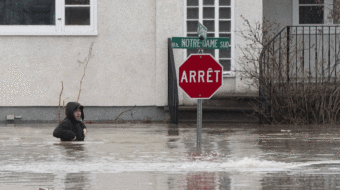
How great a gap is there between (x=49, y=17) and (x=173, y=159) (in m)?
9.19

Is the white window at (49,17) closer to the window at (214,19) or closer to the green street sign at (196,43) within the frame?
the window at (214,19)

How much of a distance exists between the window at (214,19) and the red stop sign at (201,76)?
21.8 ft

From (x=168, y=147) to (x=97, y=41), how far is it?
6875mm

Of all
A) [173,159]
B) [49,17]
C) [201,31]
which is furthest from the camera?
[49,17]

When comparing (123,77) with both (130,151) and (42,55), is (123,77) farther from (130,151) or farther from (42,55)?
(130,151)

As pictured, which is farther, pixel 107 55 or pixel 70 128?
pixel 107 55

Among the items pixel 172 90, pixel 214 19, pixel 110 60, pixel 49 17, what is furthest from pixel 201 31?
pixel 49 17

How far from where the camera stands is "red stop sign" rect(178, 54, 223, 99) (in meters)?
11.2

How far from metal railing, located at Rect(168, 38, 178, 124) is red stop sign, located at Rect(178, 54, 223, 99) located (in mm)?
4869

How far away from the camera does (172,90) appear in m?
16.8

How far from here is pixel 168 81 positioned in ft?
58.3

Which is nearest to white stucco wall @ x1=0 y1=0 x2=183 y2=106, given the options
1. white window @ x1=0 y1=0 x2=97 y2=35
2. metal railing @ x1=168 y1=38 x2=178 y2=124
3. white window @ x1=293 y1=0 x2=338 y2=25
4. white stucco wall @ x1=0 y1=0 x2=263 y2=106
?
white stucco wall @ x1=0 y1=0 x2=263 y2=106

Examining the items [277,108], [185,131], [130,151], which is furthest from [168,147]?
[277,108]

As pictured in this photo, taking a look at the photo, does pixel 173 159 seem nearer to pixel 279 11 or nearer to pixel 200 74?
pixel 200 74
